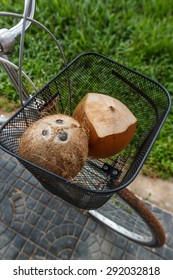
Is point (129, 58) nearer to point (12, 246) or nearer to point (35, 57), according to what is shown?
point (35, 57)

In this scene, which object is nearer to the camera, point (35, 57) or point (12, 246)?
point (12, 246)

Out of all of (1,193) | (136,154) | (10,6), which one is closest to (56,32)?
(10,6)

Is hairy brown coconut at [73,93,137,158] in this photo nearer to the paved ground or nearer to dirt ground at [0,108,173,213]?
the paved ground

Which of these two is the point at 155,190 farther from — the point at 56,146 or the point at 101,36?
the point at 101,36

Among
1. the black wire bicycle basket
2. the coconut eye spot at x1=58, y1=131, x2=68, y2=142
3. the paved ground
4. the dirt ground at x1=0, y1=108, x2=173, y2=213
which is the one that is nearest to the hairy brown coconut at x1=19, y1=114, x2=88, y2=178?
the coconut eye spot at x1=58, y1=131, x2=68, y2=142

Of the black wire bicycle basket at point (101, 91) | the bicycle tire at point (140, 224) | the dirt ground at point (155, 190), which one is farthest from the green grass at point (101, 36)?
the black wire bicycle basket at point (101, 91)
